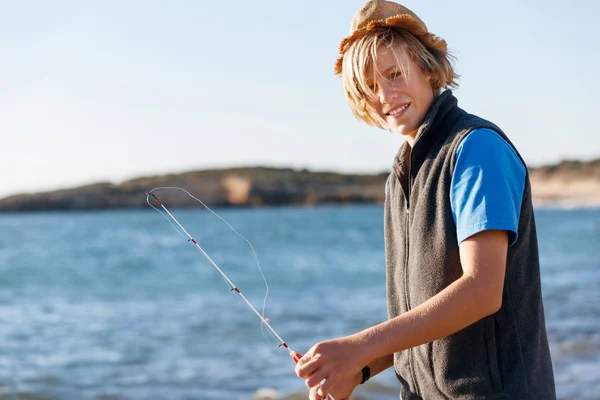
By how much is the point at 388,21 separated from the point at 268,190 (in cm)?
8709

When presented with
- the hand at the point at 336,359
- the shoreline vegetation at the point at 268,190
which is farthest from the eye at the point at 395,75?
the shoreline vegetation at the point at 268,190

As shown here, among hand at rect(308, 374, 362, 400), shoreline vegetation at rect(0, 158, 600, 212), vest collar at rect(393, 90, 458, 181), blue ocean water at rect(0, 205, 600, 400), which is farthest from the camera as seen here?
shoreline vegetation at rect(0, 158, 600, 212)

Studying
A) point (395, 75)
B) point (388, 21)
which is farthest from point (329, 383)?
point (388, 21)

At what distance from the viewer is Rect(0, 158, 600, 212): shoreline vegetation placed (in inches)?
3295

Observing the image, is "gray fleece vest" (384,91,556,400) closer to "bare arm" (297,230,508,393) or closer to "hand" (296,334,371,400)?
"bare arm" (297,230,508,393)

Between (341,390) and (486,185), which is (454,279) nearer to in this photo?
(486,185)

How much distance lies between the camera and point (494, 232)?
71.9 inches

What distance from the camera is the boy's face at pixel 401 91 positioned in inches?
83.6

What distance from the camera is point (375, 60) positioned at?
212 centimetres

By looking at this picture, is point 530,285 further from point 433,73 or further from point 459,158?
point 433,73

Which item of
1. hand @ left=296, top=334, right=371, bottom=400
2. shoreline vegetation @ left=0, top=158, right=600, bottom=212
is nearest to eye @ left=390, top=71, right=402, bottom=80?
hand @ left=296, top=334, right=371, bottom=400

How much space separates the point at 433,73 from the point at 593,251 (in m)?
26.5

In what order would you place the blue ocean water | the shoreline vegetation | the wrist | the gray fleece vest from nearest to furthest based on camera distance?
the gray fleece vest → the wrist → the blue ocean water → the shoreline vegetation

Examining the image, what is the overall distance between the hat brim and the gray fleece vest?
163 millimetres
